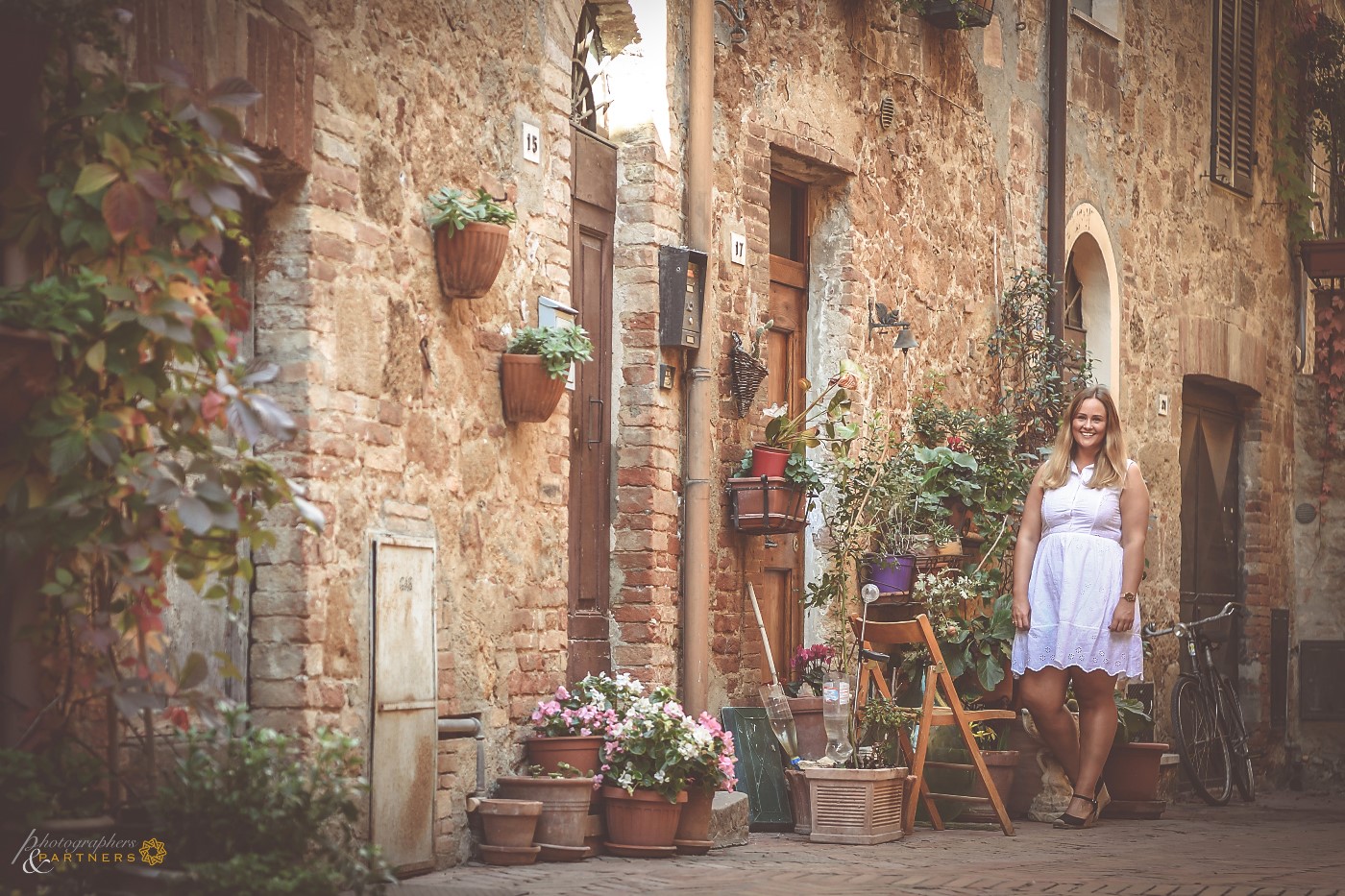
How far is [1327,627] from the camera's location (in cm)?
1337

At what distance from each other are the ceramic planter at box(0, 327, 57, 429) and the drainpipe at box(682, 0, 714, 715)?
3.88 meters

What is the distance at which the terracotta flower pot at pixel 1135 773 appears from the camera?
8891 mm

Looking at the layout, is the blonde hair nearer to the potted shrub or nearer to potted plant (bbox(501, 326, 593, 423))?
potted plant (bbox(501, 326, 593, 423))

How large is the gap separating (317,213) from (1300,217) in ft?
33.3

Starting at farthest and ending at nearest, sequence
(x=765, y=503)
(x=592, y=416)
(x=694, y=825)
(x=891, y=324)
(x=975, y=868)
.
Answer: (x=891, y=324), (x=765, y=503), (x=592, y=416), (x=694, y=825), (x=975, y=868)

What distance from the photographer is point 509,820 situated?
625 centimetres

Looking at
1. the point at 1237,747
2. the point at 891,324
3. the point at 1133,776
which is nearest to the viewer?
the point at 1133,776

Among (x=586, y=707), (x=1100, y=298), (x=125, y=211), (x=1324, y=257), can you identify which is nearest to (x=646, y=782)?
(x=586, y=707)

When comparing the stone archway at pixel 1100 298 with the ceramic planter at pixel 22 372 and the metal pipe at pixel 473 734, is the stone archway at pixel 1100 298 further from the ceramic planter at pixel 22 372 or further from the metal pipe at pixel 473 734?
the ceramic planter at pixel 22 372

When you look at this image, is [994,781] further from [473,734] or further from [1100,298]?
[1100,298]

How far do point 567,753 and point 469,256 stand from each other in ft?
5.91

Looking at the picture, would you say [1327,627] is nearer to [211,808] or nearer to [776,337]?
[776,337]

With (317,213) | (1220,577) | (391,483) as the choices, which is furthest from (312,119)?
(1220,577)

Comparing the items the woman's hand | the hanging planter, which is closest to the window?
the hanging planter
